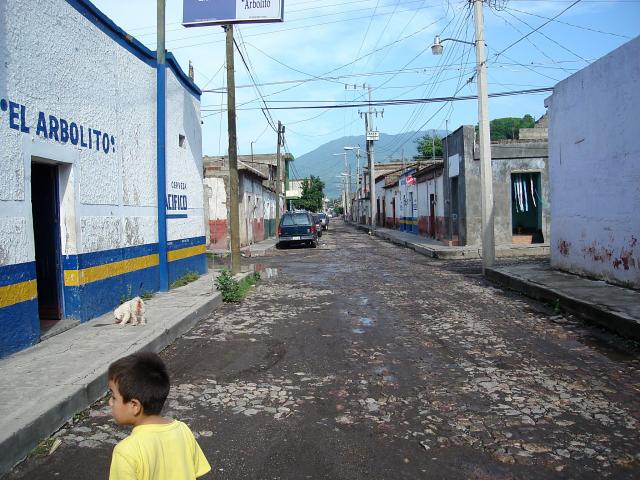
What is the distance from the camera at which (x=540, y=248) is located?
20594 millimetres

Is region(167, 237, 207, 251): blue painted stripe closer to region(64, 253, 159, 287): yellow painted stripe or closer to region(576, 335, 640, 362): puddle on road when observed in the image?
region(64, 253, 159, 287): yellow painted stripe

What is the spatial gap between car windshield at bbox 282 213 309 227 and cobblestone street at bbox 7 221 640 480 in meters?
19.9

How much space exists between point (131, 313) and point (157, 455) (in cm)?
610

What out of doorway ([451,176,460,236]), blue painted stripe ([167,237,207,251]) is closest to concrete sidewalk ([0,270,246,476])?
blue painted stripe ([167,237,207,251])

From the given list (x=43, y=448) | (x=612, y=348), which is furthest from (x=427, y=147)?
(x=43, y=448)

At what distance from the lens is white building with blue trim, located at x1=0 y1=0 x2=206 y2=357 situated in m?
6.36

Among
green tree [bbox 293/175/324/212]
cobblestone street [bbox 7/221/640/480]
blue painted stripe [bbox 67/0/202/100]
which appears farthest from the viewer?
green tree [bbox 293/175/324/212]

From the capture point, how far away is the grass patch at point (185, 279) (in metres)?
12.4

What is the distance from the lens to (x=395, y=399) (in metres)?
5.03

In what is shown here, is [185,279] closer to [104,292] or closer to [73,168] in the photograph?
[104,292]

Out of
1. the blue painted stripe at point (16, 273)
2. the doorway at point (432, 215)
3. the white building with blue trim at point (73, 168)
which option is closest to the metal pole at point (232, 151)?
the white building with blue trim at point (73, 168)

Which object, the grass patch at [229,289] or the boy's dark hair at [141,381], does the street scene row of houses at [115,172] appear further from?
the boy's dark hair at [141,381]

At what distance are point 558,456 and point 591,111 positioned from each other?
32.1 feet

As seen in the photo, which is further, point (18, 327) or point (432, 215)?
point (432, 215)
